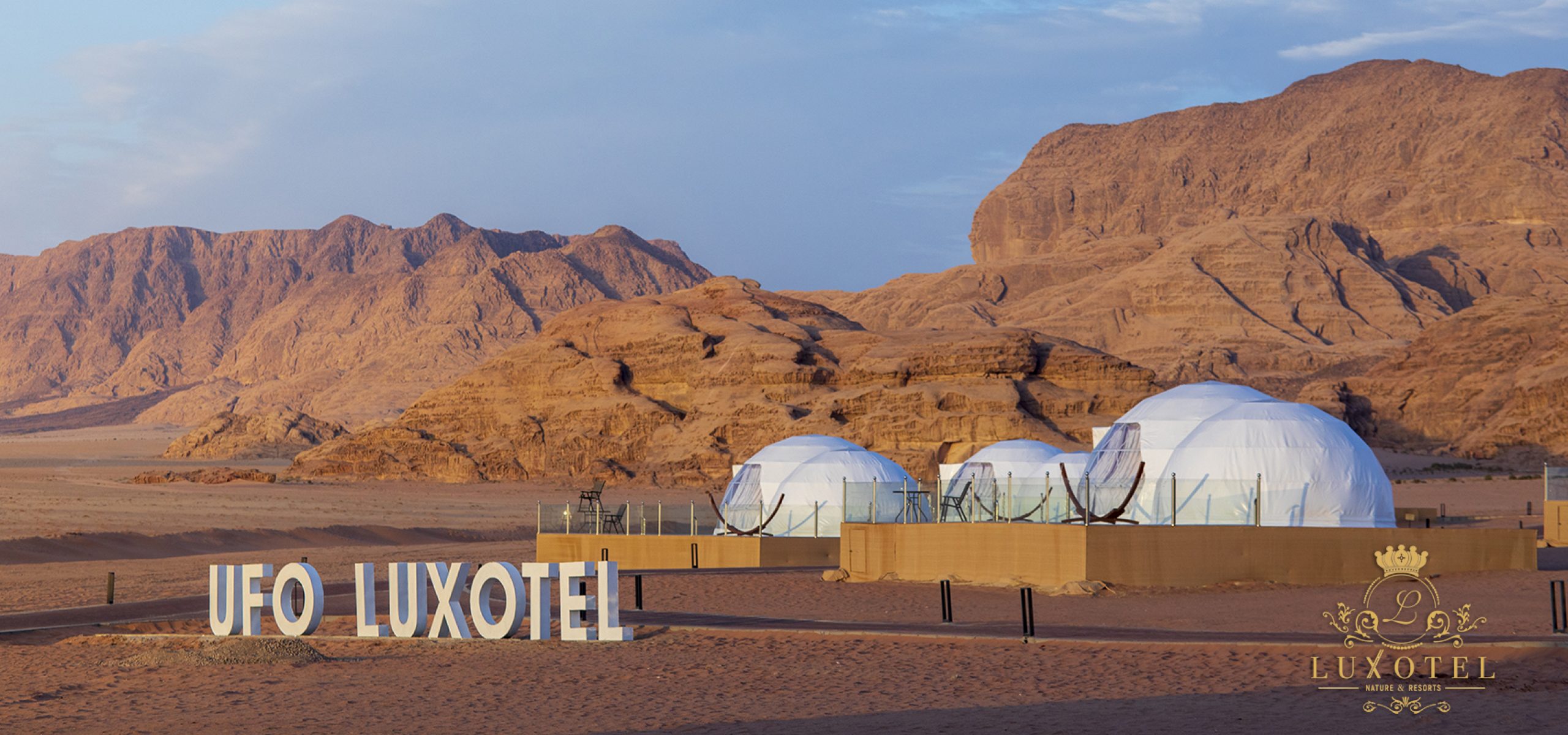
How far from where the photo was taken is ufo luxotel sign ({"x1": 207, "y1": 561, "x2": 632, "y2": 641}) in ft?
57.8

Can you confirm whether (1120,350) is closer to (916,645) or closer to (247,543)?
(247,543)

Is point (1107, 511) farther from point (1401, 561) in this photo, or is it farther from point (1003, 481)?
point (1401, 561)

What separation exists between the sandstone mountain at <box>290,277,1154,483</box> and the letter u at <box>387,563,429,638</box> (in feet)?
145

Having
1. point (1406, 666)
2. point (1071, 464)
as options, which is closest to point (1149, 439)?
point (1071, 464)

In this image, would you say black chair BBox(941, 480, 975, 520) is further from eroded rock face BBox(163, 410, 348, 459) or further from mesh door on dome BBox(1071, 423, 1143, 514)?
eroded rock face BBox(163, 410, 348, 459)

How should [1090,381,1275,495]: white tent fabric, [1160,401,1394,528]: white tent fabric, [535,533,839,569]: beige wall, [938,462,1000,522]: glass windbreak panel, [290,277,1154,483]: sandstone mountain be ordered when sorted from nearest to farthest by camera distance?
1. [1160,401,1394,528]: white tent fabric
2. [938,462,1000,522]: glass windbreak panel
3. [1090,381,1275,495]: white tent fabric
4. [535,533,839,569]: beige wall
5. [290,277,1154,483]: sandstone mountain

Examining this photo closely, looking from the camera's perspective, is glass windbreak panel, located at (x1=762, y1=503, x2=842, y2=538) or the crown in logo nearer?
the crown in logo

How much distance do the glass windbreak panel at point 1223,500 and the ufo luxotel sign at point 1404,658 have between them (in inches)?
161

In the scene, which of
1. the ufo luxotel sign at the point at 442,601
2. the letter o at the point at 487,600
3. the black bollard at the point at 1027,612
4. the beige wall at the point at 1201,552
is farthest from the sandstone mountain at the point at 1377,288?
the letter o at the point at 487,600

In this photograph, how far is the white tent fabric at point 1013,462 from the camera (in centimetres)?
3766

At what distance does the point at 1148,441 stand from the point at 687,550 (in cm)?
1041

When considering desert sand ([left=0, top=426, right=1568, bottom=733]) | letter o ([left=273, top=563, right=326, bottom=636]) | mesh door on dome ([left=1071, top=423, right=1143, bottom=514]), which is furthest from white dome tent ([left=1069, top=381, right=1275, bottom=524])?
letter o ([left=273, top=563, right=326, bottom=636])

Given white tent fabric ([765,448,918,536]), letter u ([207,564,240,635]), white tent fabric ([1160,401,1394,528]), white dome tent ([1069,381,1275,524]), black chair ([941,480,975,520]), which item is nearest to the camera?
letter u ([207,564,240,635])

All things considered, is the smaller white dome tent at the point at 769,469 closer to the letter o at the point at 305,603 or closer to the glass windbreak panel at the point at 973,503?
the glass windbreak panel at the point at 973,503
